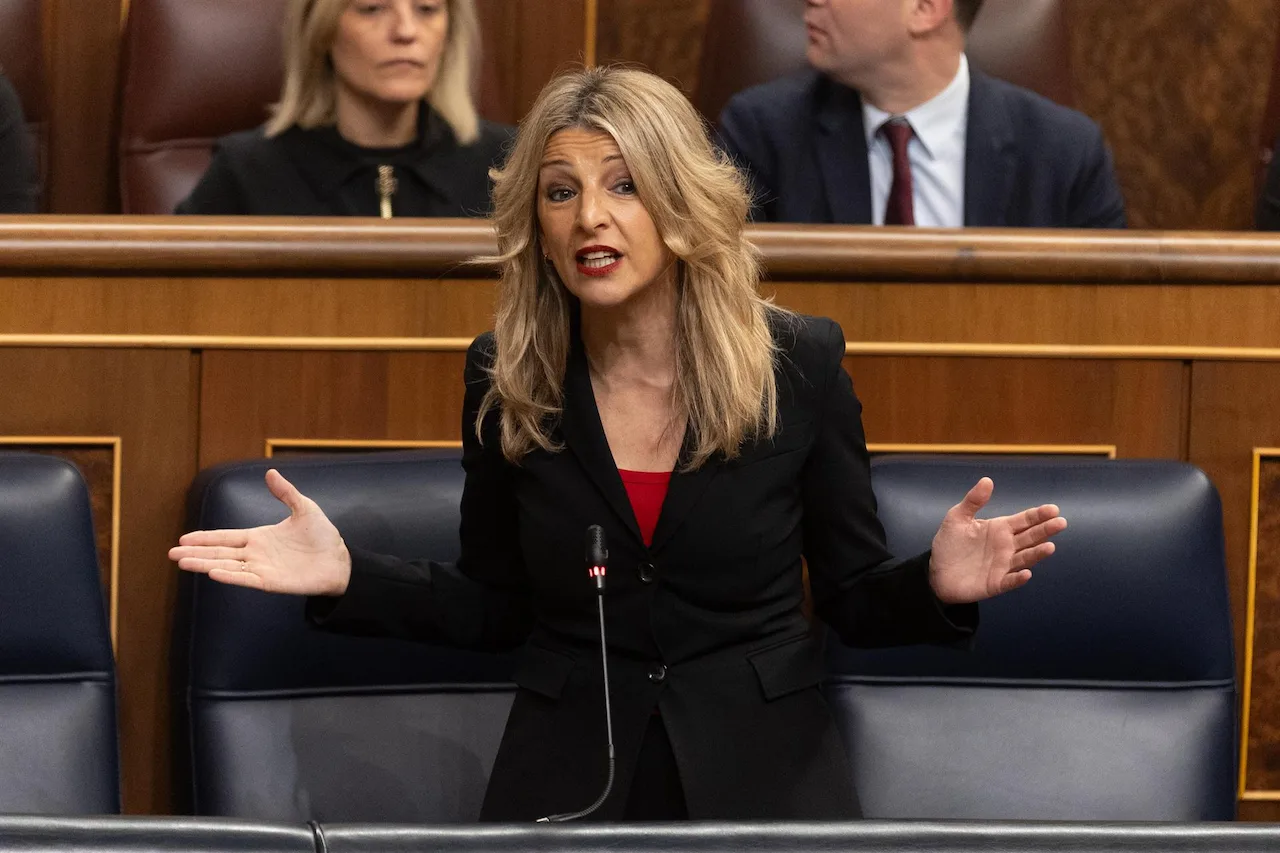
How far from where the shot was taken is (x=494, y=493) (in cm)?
113

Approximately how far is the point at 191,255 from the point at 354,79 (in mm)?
496

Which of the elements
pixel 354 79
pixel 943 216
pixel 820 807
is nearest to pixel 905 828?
pixel 820 807

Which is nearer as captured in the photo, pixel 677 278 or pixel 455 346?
pixel 677 278

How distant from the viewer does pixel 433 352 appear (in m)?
1.34

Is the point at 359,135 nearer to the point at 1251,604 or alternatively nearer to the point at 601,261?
the point at 601,261

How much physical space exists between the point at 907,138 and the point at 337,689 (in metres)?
0.83

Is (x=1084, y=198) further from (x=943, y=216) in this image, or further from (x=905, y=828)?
(x=905, y=828)

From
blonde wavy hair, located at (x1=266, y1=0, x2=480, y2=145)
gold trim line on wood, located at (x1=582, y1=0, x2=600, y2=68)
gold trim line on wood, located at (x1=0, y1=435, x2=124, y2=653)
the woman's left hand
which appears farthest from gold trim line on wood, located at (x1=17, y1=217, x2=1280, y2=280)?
gold trim line on wood, located at (x1=582, y1=0, x2=600, y2=68)

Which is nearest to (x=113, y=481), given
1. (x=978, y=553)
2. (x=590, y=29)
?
(x=978, y=553)

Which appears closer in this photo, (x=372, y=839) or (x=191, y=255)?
(x=372, y=839)

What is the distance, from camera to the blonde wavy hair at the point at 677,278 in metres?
1.05

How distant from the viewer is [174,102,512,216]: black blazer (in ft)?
5.59

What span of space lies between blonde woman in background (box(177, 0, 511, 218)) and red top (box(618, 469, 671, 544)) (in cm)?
67

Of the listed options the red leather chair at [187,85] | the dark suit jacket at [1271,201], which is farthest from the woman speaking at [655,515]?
the red leather chair at [187,85]
